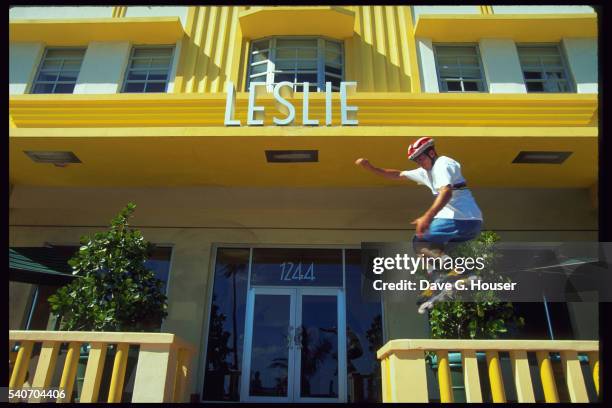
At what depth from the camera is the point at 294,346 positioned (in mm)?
7379

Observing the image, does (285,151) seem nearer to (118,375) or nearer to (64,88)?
(118,375)

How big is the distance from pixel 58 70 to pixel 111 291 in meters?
6.09

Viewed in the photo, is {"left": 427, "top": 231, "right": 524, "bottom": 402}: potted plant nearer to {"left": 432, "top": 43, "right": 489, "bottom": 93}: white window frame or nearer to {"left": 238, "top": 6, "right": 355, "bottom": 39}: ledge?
{"left": 432, "top": 43, "right": 489, "bottom": 93}: white window frame

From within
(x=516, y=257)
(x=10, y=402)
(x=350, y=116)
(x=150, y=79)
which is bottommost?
(x=10, y=402)

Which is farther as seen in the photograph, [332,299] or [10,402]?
[332,299]

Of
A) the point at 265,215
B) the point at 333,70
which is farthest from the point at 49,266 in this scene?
the point at 333,70

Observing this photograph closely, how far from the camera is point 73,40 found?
→ 9398 millimetres

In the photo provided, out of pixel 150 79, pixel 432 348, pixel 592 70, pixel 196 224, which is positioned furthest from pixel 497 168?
pixel 150 79

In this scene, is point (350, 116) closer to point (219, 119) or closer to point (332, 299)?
point (219, 119)

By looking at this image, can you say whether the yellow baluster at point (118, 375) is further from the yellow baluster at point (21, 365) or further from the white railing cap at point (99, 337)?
the yellow baluster at point (21, 365)

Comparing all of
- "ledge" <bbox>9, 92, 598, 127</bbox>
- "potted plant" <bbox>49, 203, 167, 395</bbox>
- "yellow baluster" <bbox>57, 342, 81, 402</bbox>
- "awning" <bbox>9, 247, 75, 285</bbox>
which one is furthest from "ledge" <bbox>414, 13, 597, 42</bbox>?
"yellow baluster" <bbox>57, 342, 81, 402</bbox>

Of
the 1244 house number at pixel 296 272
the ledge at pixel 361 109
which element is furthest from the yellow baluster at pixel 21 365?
the ledge at pixel 361 109

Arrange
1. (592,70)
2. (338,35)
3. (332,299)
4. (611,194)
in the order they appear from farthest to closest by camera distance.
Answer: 1. (338,35)
2. (592,70)
3. (332,299)
4. (611,194)

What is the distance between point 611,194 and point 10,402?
7.18 meters
